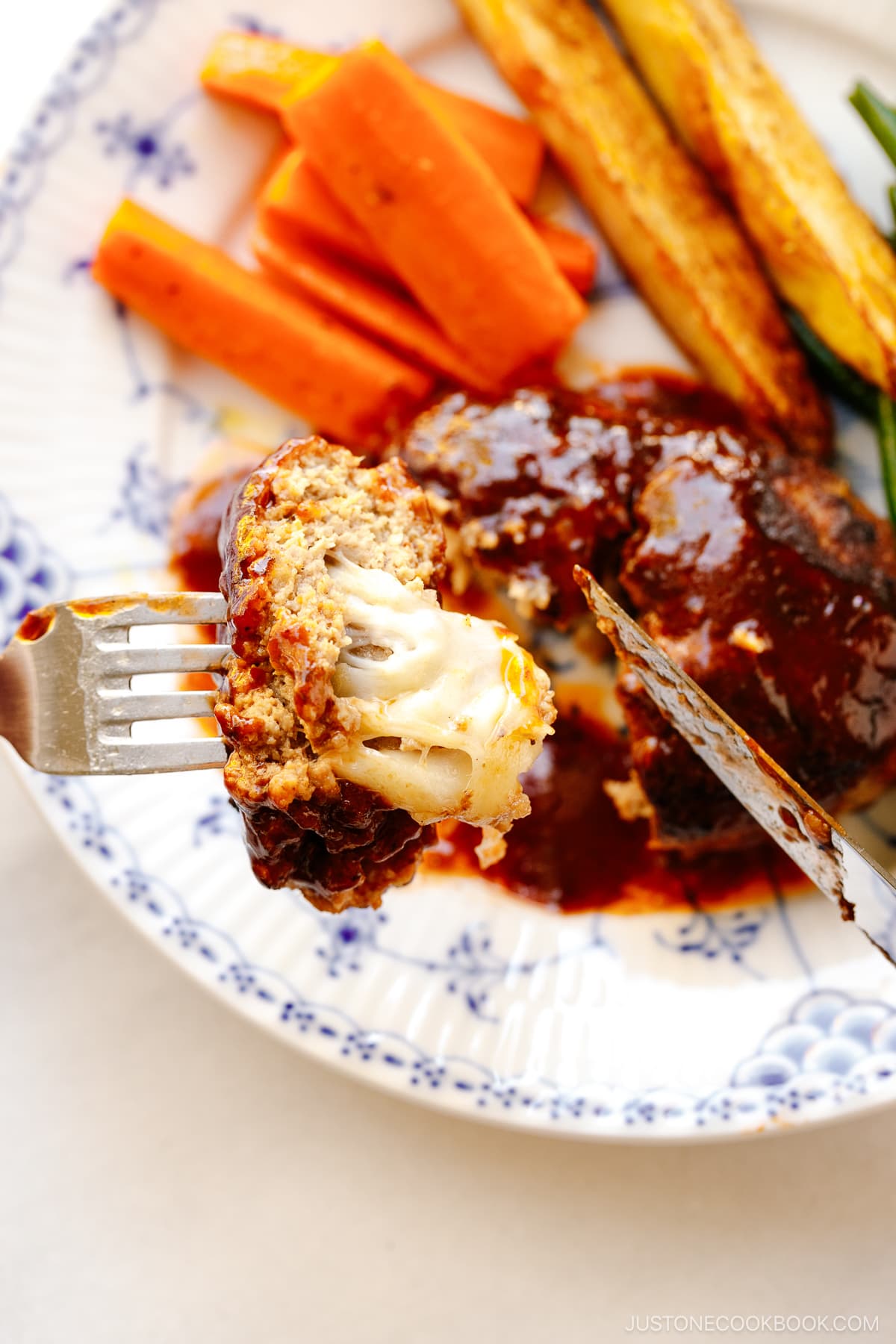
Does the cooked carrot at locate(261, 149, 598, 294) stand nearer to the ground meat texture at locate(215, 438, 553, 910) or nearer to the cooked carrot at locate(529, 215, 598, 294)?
the cooked carrot at locate(529, 215, 598, 294)

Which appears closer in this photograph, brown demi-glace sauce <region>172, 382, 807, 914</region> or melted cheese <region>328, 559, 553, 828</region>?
melted cheese <region>328, 559, 553, 828</region>

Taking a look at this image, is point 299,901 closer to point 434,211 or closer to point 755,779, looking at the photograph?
point 755,779

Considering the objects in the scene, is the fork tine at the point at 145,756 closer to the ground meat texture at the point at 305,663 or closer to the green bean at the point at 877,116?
the ground meat texture at the point at 305,663

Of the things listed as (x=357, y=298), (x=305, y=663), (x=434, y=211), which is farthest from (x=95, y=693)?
(x=434, y=211)

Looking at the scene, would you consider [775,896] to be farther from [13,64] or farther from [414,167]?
[13,64]

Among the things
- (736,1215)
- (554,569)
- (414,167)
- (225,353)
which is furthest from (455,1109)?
(414,167)

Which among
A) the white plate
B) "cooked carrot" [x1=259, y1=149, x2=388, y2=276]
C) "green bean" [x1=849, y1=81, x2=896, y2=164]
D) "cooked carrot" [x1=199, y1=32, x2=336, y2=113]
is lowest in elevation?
the white plate

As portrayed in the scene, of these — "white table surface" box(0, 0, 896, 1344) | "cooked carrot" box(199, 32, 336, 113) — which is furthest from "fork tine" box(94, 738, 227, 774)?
"cooked carrot" box(199, 32, 336, 113)
